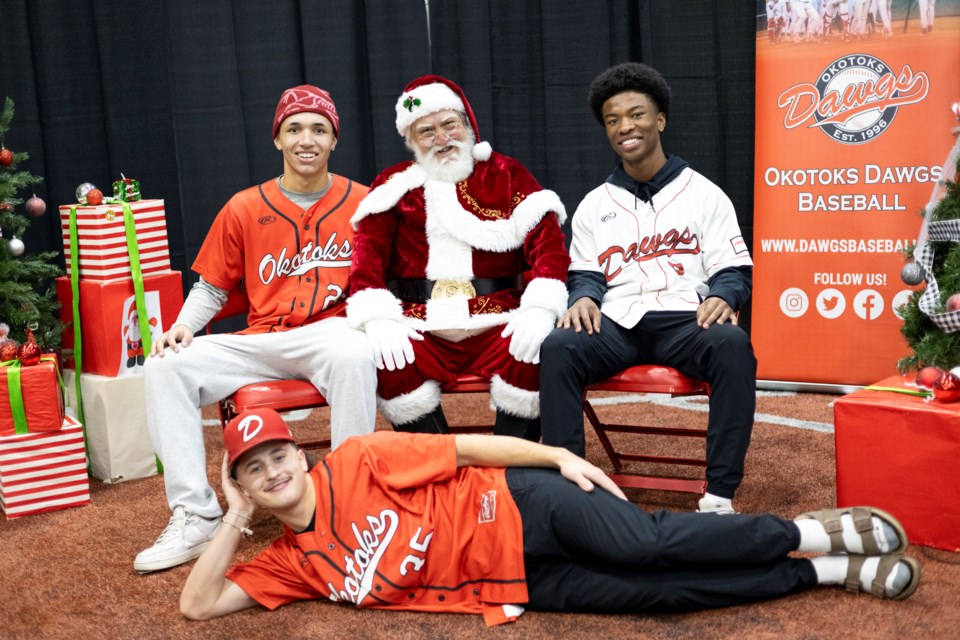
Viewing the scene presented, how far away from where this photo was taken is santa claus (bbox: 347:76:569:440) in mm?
2979

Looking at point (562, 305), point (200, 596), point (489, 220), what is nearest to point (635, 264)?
point (562, 305)

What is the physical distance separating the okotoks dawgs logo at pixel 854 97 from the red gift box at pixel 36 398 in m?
2.92

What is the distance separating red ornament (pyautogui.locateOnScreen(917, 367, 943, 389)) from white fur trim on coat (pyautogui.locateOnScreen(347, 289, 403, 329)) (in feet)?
4.74

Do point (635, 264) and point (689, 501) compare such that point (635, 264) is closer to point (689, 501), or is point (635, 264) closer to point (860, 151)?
point (689, 501)

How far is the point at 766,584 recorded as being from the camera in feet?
7.45

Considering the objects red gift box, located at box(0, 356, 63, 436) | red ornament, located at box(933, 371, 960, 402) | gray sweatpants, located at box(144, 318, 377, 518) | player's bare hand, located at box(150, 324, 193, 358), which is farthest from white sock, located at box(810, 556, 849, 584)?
red gift box, located at box(0, 356, 63, 436)

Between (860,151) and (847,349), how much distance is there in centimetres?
79

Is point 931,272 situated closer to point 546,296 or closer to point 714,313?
point 714,313

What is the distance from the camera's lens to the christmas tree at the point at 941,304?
2693 millimetres

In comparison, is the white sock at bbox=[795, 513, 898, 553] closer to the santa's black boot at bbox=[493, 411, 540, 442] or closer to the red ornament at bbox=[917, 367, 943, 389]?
the red ornament at bbox=[917, 367, 943, 389]

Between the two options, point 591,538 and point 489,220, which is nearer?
point 591,538

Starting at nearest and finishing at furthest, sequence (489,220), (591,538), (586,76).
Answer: (591,538)
(489,220)
(586,76)

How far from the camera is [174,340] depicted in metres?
3.00

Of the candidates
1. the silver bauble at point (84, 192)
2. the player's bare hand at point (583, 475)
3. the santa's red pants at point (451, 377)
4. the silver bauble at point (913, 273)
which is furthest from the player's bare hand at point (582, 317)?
the silver bauble at point (84, 192)
